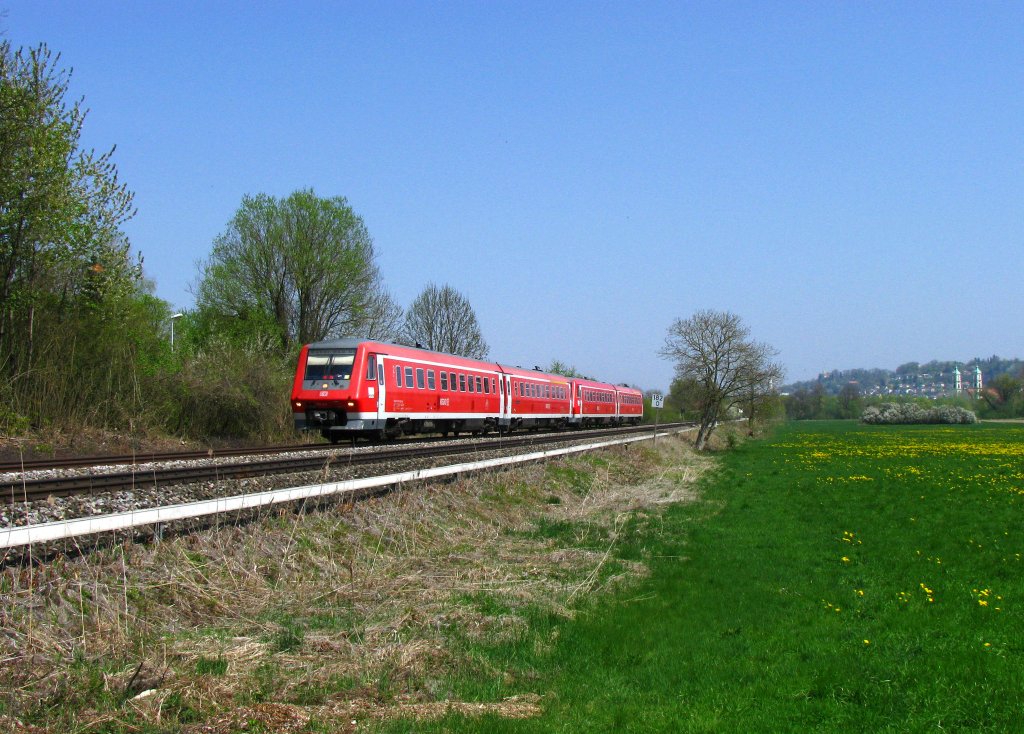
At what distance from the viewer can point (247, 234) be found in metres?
42.8

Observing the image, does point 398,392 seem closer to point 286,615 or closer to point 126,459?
point 126,459

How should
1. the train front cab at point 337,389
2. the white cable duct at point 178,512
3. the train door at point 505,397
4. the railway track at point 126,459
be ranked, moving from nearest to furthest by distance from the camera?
the white cable duct at point 178,512 < the railway track at point 126,459 < the train front cab at point 337,389 < the train door at point 505,397

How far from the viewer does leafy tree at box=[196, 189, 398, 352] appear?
4241 cm

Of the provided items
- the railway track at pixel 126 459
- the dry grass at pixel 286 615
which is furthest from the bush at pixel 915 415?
the dry grass at pixel 286 615

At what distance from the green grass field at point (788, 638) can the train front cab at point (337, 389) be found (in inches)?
410

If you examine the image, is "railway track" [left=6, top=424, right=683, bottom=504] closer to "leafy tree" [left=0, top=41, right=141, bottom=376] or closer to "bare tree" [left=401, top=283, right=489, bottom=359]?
"leafy tree" [left=0, top=41, right=141, bottom=376]

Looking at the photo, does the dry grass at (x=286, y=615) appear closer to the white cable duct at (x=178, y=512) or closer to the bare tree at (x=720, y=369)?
the white cable duct at (x=178, y=512)

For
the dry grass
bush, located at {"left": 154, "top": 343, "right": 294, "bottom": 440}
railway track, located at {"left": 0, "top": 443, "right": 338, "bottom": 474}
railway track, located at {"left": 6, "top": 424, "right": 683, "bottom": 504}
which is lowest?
the dry grass

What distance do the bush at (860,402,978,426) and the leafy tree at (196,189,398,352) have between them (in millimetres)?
80010

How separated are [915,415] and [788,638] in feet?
345

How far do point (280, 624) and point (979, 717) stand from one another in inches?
202

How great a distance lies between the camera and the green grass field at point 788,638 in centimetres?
560

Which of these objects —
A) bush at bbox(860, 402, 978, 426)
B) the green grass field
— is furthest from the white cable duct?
bush at bbox(860, 402, 978, 426)

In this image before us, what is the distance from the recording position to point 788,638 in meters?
7.59
